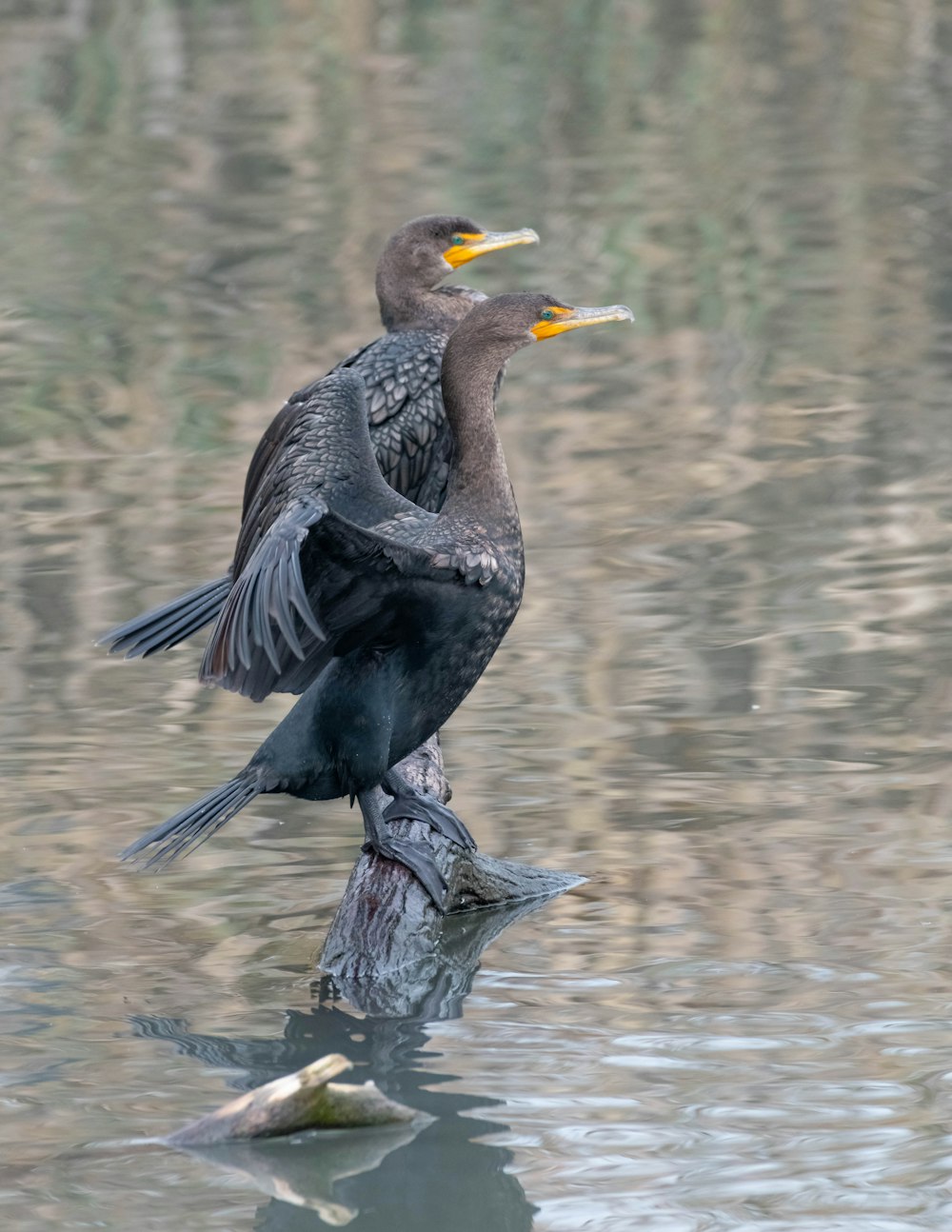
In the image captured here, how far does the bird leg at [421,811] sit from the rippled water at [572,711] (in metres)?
0.28

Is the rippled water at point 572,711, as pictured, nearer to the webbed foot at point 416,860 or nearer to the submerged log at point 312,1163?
the submerged log at point 312,1163

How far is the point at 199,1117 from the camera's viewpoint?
3891mm

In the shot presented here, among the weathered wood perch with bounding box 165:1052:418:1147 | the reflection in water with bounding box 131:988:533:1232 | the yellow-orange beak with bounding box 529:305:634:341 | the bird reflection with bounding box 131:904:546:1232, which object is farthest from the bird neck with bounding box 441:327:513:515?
the weathered wood perch with bounding box 165:1052:418:1147

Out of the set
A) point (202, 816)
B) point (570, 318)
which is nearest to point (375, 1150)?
point (202, 816)

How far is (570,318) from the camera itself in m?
4.93

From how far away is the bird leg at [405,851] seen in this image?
14.7 ft

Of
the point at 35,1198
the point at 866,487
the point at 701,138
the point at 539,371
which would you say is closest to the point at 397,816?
the point at 35,1198

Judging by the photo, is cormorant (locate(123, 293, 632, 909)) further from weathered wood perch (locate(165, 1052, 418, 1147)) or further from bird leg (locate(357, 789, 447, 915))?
weathered wood perch (locate(165, 1052, 418, 1147))

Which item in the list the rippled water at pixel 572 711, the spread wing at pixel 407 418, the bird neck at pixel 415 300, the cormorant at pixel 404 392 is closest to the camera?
the rippled water at pixel 572 711

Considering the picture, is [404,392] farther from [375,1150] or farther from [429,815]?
[375,1150]

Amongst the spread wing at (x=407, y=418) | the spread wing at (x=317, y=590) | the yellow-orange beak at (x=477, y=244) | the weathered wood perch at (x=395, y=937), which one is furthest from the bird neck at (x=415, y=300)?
the weathered wood perch at (x=395, y=937)

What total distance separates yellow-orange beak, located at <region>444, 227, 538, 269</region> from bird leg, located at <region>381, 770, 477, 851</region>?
2.03 meters

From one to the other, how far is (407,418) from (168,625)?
1051 millimetres

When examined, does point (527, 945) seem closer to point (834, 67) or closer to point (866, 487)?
point (866, 487)
